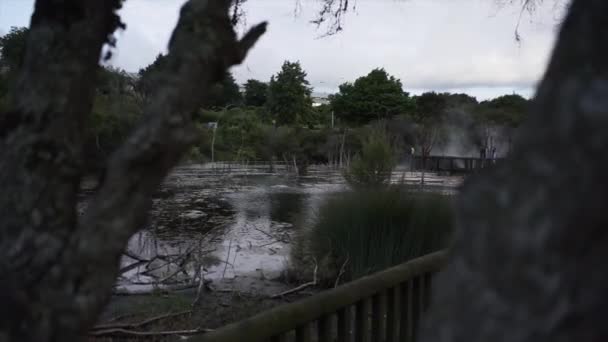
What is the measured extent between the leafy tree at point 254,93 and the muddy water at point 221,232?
4402 centimetres

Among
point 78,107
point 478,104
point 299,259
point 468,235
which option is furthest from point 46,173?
point 478,104

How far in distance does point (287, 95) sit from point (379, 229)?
4271 cm

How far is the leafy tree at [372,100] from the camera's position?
50.5m

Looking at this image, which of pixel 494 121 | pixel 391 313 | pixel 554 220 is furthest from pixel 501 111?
pixel 554 220

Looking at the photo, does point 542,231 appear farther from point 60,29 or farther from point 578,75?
point 60,29

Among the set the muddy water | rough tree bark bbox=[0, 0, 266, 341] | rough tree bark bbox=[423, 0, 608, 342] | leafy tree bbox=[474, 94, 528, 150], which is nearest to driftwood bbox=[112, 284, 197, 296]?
the muddy water

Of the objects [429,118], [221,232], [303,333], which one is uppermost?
[429,118]

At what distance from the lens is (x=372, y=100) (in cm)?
5069

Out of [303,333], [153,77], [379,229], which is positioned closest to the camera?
[153,77]

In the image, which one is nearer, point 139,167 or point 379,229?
point 139,167

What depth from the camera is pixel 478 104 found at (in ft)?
171

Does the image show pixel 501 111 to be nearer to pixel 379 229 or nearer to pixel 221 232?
pixel 221 232

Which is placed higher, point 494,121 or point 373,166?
point 494,121

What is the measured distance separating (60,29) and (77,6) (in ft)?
0.20
